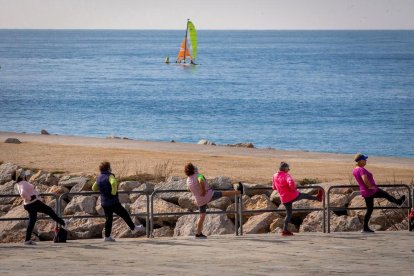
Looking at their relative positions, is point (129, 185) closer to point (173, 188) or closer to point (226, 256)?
point (173, 188)

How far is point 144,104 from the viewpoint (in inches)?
3398

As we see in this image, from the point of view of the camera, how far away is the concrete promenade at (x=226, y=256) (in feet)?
47.2

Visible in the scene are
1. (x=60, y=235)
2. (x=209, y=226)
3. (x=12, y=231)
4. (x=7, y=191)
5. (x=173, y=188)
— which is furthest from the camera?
(x=7, y=191)

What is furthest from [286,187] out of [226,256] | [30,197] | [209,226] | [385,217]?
[385,217]

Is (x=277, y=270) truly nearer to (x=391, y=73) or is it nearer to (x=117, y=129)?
(x=117, y=129)

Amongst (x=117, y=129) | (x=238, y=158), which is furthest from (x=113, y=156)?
(x=117, y=129)

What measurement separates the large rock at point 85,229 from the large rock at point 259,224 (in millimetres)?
3011

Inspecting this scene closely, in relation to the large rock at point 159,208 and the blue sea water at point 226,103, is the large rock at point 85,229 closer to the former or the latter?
the large rock at point 159,208

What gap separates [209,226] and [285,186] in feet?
10.6

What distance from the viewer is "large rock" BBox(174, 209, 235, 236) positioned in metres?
20.4

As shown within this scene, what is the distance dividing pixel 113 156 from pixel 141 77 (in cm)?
9548

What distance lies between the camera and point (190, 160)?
105 ft

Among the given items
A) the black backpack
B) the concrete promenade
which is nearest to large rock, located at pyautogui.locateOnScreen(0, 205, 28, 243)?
the black backpack

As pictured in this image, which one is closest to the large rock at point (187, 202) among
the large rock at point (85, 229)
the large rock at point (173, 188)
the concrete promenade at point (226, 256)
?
the large rock at point (173, 188)
